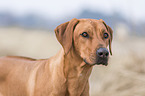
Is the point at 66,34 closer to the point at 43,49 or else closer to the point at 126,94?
the point at 126,94

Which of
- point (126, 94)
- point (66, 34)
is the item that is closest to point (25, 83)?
point (66, 34)

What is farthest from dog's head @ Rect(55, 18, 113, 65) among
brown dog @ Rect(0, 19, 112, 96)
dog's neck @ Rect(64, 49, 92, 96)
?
dog's neck @ Rect(64, 49, 92, 96)

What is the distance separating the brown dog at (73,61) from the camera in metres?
3.05

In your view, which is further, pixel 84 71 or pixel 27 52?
pixel 27 52

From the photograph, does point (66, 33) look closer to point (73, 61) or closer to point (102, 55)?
point (73, 61)

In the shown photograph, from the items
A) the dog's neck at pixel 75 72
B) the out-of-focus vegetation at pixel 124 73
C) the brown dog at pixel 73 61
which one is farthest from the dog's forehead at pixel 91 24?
the out-of-focus vegetation at pixel 124 73

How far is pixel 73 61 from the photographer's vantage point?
3.24 m

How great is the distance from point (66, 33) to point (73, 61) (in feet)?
1.31

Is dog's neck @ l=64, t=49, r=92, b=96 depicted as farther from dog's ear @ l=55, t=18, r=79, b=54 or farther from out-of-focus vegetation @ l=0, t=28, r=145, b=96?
out-of-focus vegetation @ l=0, t=28, r=145, b=96

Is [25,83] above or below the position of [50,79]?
below

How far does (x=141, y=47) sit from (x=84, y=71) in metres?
4.77

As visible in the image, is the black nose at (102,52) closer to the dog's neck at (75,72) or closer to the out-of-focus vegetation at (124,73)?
the dog's neck at (75,72)

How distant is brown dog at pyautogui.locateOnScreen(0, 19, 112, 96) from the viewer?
3051 millimetres

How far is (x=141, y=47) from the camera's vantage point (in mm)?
7617
